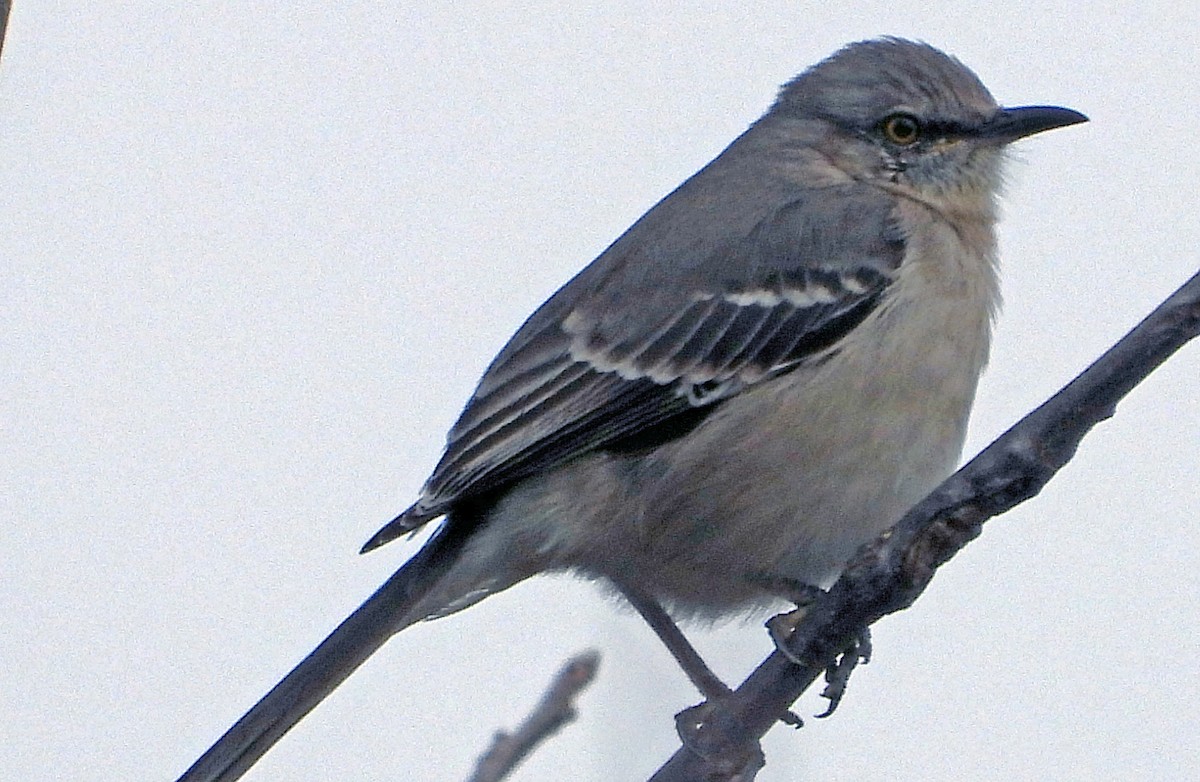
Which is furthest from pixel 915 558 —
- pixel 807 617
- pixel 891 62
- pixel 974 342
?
pixel 891 62

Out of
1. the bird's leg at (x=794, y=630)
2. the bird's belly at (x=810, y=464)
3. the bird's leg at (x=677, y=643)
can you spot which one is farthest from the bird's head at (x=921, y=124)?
the bird's leg at (x=677, y=643)

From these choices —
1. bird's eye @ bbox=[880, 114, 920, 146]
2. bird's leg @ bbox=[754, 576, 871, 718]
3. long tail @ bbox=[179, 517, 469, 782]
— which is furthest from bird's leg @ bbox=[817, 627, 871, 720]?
bird's eye @ bbox=[880, 114, 920, 146]

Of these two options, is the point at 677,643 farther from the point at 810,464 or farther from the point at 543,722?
the point at 543,722

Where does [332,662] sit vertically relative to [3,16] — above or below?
below

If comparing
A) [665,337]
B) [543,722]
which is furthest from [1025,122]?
[543,722]

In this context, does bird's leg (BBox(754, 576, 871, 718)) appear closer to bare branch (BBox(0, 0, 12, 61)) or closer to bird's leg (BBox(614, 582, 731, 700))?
bird's leg (BBox(614, 582, 731, 700))

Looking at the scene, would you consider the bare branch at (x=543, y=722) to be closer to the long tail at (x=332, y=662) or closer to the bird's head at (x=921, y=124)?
the long tail at (x=332, y=662)
